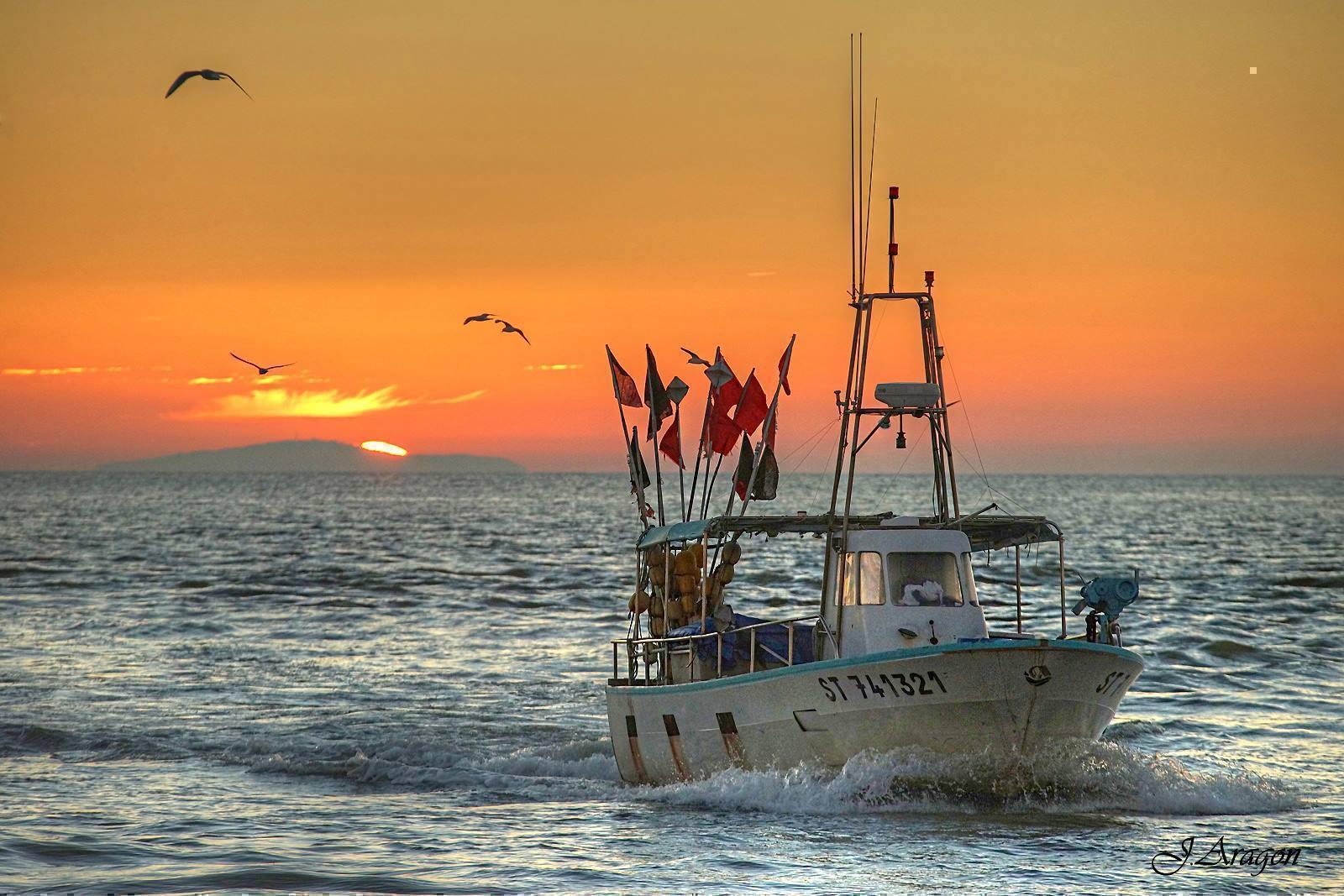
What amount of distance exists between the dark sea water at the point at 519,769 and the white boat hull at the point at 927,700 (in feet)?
1.07

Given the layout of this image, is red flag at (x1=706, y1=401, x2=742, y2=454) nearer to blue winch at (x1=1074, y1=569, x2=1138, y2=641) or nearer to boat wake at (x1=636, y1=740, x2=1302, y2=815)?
boat wake at (x1=636, y1=740, x2=1302, y2=815)

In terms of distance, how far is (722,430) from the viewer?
76.6ft

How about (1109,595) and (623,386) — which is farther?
(623,386)

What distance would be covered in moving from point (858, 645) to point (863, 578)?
0.85m

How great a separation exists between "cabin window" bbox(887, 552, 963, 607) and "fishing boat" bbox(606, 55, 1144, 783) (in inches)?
0.8

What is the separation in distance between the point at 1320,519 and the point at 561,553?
8595cm

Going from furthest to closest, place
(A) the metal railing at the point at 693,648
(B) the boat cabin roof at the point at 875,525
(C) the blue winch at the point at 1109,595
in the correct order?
1. (B) the boat cabin roof at the point at 875,525
2. (A) the metal railing at the point at 693,648
3. (C) the blue winch at the point at 1109,595

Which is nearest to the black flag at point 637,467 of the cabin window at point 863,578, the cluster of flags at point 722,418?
the cluster of flags at point 722,418

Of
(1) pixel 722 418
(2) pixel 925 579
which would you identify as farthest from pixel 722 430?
(2) pixel 925 579

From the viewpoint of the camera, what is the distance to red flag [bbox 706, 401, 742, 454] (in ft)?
76.6

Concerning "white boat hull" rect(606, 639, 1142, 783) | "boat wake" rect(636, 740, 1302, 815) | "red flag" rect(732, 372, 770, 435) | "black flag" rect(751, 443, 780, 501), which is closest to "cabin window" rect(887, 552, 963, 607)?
"white boat hull" rect(606, 639, 1142, 783)

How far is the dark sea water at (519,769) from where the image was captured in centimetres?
1641

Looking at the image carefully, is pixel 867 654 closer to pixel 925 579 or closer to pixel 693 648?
pixel 925 579

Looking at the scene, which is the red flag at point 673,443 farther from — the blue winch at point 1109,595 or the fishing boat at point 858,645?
the blue winch at point 1109,595
